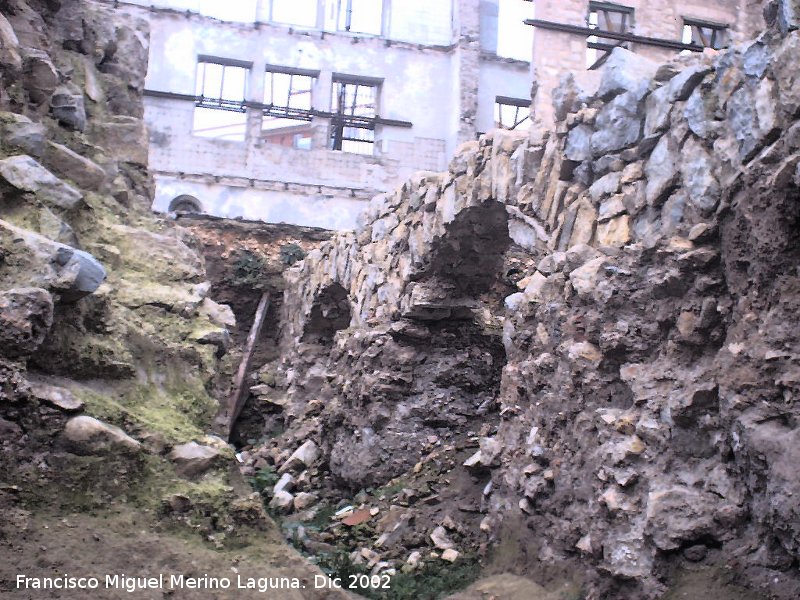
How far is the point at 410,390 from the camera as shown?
25.7ft

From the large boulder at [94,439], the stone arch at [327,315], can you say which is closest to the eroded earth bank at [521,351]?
the large boulder at [94,439]

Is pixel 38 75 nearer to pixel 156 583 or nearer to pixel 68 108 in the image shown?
pixel 68 108

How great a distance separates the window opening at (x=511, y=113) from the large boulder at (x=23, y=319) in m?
18.0

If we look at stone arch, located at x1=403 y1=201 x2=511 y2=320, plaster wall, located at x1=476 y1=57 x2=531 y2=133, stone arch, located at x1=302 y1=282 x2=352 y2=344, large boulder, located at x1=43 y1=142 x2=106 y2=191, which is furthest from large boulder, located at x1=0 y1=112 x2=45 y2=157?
plaster wall, located at x1=476 y1=57 x2=531 y2=133

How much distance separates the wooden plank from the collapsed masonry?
150 inches

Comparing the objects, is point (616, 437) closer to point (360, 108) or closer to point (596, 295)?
point (596, 295)

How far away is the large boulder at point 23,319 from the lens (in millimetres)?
2162

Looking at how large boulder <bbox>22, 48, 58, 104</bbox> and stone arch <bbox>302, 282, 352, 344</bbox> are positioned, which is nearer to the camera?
large boulder <bbox>22, 48, 58, 104</bbox>

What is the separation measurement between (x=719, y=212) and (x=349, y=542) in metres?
3.89

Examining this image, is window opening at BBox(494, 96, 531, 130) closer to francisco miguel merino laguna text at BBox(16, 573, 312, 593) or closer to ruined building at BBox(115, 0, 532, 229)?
ruined building at BBox(115, 0, 532, 229)

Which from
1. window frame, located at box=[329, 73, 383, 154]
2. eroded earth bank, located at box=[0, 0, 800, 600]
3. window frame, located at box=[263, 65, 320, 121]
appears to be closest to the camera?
eroded earth bank, located at box=[0, 0, 800, 600]

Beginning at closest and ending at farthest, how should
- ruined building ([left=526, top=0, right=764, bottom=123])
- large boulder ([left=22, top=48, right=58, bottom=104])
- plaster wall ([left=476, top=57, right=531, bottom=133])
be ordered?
1. large boulder ([left=22, top=48, right=58, bottom=104])
2. ruined building ([left=526, top=0, right=764, bottom=123])
3. plaster wall ([left=476, top=57, right=531, bottom=133])

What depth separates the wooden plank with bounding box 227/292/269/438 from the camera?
11.4 metres

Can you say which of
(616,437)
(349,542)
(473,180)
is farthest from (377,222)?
(616,437)
